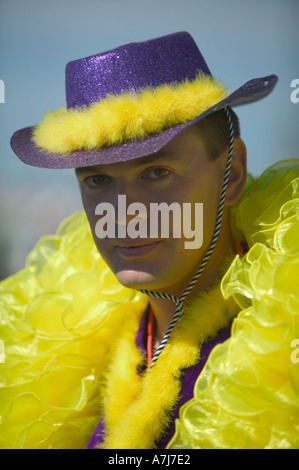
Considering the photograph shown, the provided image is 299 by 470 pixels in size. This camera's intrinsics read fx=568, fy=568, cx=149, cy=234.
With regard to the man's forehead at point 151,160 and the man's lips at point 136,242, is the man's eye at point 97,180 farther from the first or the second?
the man's lips at point 136,242

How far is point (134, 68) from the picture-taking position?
155cm

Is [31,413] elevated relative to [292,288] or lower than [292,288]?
lower

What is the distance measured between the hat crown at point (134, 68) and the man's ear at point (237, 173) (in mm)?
249

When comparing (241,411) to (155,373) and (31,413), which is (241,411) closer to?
(155,373)

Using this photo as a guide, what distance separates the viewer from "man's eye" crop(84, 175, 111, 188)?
1.62 m

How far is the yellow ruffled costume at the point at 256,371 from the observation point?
1255mm

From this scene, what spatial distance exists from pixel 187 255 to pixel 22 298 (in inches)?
37.5

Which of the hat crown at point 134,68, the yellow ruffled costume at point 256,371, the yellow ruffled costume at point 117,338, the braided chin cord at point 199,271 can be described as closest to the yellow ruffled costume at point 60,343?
the yellow ruffled costume at point 117,338

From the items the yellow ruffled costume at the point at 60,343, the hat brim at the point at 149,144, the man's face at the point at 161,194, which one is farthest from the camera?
the yellow ruffled costume at the point at 60,343

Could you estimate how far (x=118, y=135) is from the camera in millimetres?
1480

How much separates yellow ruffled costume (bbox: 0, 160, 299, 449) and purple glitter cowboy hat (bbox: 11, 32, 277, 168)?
14.3 inches

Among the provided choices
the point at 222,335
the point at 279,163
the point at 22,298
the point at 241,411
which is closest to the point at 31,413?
the point at 22,298

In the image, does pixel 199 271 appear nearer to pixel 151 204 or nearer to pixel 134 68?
pixel 151 204

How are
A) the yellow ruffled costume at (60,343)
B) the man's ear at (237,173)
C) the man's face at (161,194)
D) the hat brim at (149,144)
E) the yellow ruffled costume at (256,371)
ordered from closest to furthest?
the yellow ruffled costume at (256,371) < the hat brim at (149,144) < the man's face at (161,194) < the man's ear at (237,173) < the yellow ruffled costume at (60,343)
